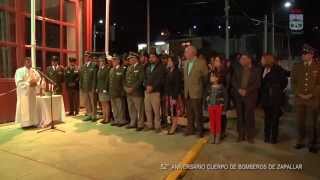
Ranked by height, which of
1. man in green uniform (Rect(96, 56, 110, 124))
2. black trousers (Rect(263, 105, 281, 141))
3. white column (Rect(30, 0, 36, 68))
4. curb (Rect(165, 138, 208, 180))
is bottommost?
curb (Rect(165, 138, 208, 180))

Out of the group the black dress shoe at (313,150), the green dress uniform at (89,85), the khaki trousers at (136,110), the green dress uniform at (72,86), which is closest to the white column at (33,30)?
the green dress uniform at (89,85)

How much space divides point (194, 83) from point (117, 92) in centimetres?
241

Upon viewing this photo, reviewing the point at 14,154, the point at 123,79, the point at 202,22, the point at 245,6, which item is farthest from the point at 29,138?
the point at 202,22

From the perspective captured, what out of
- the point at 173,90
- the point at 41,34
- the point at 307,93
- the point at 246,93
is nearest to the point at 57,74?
the point at 41,34

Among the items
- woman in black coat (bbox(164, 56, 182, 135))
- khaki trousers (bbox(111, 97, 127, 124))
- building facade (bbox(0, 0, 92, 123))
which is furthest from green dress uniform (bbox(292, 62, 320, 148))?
building facade (bbox(0, 0, 92, 123))

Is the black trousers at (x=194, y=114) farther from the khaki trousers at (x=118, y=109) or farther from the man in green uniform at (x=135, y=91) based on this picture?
the khaki trousers at (x=118, y=109)

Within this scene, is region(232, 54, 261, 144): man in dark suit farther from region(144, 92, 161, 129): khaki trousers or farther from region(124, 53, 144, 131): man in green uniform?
region(124, 53, 144, 131): man in green uniform

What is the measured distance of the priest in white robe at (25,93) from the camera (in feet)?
33.5

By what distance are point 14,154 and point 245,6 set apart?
2863cm

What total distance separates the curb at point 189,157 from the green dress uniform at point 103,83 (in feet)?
10.8

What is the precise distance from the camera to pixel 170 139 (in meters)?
9.04

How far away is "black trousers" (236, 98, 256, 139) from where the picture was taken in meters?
8.71

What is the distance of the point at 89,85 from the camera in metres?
11.5

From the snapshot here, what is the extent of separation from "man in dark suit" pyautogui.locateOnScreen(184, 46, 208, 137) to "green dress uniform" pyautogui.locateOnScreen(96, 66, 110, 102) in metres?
2.60
